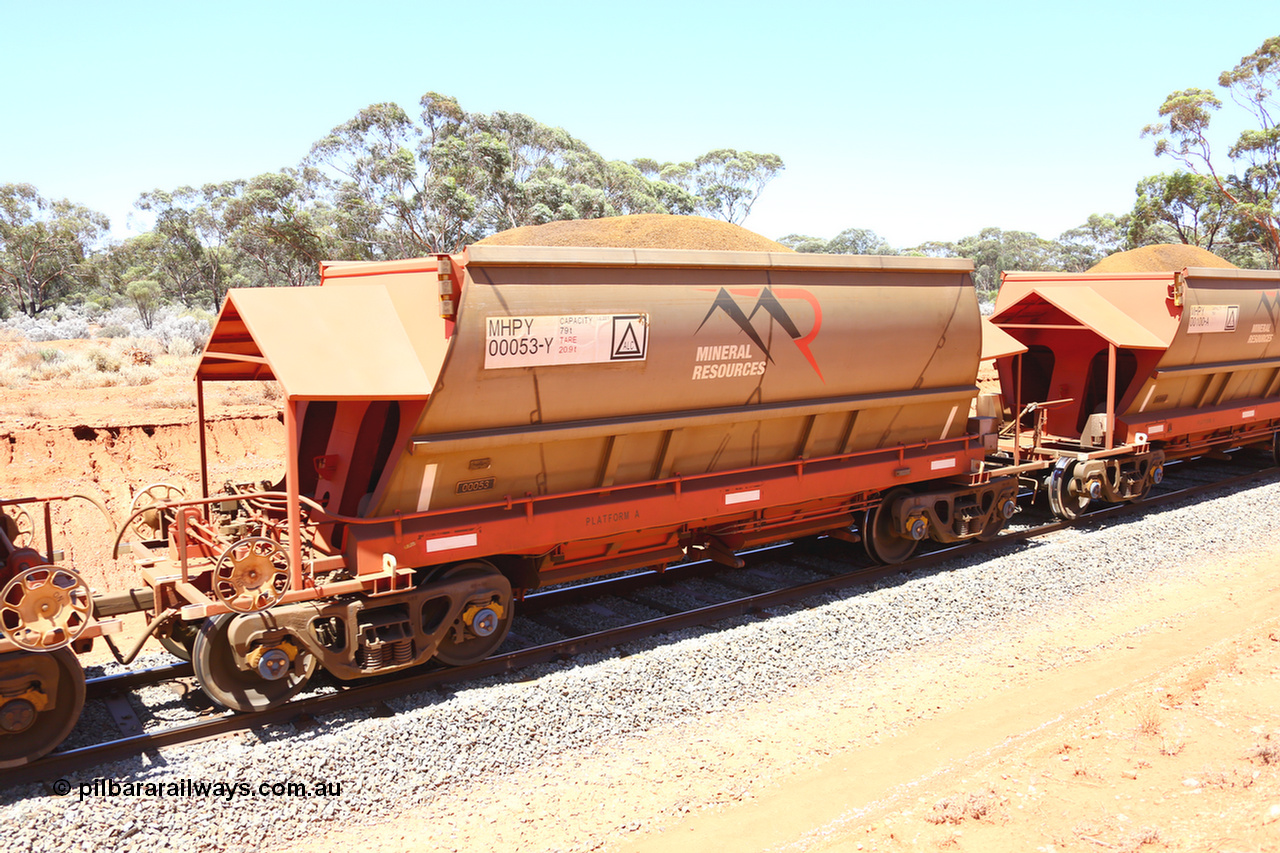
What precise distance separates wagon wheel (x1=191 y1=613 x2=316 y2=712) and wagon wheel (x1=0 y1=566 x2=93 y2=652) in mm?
852

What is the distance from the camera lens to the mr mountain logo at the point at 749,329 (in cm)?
859

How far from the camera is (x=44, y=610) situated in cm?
596

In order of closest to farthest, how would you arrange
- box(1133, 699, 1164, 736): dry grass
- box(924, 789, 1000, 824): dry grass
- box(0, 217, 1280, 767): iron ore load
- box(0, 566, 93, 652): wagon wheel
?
box(924, 789, 1000, 824): dry grass → box(0, 566, 93, 652): wagon wheel → box(1133, 699, 1164, 736): dry grass → box(0, 217, 1280, 767): iron ore load

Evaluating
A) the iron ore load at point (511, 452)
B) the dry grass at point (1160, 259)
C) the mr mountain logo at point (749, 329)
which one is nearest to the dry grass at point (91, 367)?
the iron ore load at point (511, 452)

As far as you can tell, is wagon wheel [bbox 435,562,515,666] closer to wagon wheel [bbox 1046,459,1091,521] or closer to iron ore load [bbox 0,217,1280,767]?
iron ore load [bbox 0,217,1280,767]

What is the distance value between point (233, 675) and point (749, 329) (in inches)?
216

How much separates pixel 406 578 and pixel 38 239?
5184 cm

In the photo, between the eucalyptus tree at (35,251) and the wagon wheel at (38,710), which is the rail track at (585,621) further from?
the eucalyptus tree at (35,251)

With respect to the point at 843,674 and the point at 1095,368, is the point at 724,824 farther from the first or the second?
the point at 1095,368

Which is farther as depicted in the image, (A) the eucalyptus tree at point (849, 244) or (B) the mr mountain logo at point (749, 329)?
(A) the eucalyptus tree at point (849, 244)

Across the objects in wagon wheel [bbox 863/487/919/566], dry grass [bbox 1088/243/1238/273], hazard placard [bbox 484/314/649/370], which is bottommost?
wagon wheel [bbox 863/487/919/566]

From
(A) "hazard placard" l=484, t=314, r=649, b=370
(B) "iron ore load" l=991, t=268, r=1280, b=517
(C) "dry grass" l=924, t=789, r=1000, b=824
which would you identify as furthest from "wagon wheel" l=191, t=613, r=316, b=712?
(B) "iron ore load" l=991, t=268, r=1280, b=517

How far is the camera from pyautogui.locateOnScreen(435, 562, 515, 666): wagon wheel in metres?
7.77

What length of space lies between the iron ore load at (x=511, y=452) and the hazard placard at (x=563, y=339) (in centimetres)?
2
